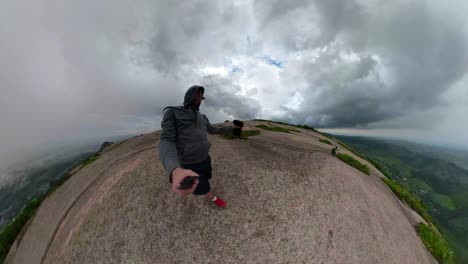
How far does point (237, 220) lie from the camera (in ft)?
21.3

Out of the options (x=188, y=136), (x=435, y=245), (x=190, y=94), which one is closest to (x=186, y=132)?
(x=188, y=136)

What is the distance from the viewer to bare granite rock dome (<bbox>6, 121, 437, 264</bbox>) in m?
6.05

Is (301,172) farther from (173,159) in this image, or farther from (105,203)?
(105,203)

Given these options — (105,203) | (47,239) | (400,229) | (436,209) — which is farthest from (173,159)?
(436,209)

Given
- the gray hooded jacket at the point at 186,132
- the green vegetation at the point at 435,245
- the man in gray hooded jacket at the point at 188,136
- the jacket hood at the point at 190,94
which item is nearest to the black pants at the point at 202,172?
the man in gray hooded jacket at the point at 188,136

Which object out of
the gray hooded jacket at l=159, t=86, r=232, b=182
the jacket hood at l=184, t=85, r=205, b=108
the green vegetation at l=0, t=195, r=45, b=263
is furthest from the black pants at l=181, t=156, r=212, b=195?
the green vegetation at l=0, t=195, r=45, b=263

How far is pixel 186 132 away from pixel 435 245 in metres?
11.5

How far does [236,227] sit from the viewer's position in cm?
633

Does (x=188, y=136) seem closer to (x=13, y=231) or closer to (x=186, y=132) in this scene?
(x=186, y=132)

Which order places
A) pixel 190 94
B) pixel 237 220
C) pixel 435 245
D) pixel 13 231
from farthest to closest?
pixel 13 231 → pixel 435 245 → pixel 237 220 → pixel 190 94

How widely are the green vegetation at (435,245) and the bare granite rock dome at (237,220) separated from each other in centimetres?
53

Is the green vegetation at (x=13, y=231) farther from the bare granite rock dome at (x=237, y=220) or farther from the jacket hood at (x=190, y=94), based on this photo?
the jacket hood at (x=190, y=94)

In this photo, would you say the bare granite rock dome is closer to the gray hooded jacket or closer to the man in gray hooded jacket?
the man in gray hooded jacket

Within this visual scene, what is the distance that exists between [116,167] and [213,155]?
4.88 meters
